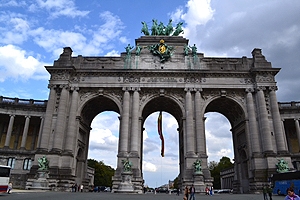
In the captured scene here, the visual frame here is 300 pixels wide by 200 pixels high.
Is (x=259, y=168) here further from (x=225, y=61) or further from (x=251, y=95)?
(x=225, y=61)

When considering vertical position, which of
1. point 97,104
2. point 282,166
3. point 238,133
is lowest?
point 282,166

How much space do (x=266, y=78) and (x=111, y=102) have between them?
26.5m

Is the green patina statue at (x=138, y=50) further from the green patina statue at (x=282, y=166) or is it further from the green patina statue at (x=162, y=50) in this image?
the green patina statue at (x=282, y=166)

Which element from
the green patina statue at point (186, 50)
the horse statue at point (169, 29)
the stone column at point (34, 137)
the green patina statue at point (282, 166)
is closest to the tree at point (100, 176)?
the stone column at point (34, 137)

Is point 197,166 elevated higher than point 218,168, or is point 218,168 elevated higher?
point 218,168

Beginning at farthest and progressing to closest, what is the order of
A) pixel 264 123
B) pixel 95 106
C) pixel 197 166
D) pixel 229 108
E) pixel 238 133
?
pixel 95 106 < pixel 229 108 < pixel 238 133 < pixel 264 123 < pixel 197 166

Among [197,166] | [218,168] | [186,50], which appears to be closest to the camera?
[197,166]

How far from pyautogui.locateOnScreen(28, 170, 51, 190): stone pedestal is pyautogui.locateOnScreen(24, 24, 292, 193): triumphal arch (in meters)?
1.28

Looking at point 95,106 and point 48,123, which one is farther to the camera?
point 95,106

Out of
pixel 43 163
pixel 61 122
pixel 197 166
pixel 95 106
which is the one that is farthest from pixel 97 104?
pixel 197 166

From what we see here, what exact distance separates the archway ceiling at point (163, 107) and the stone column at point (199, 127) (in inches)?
144

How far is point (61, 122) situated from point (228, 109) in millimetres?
29143

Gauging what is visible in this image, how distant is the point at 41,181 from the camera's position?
36000 mm

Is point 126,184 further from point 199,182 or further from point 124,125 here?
point 199,182
